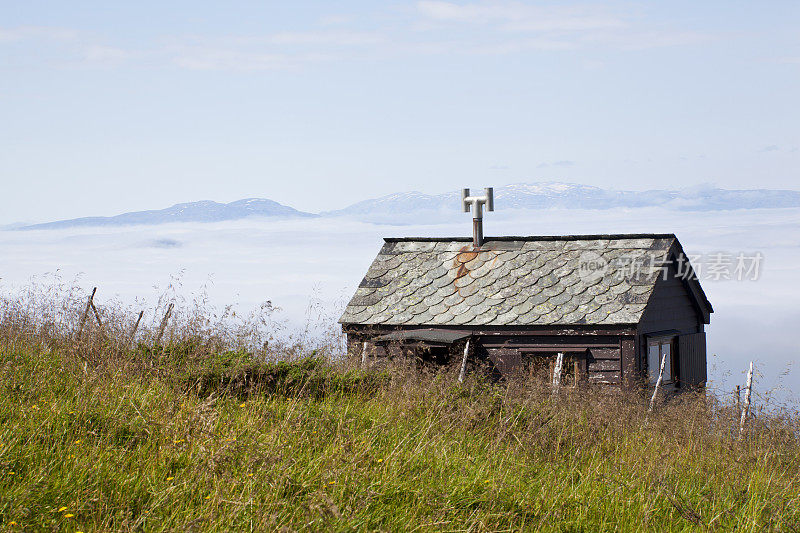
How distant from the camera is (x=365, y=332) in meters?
17.0

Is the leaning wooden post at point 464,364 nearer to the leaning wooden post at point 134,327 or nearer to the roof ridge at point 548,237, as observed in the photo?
the roof ridge at point 548,237

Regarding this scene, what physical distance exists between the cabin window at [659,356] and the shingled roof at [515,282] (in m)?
1.41

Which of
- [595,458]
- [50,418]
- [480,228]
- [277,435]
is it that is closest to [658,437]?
[595,458]

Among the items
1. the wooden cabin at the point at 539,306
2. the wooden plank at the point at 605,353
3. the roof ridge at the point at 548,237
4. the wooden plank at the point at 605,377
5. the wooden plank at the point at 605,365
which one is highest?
the roof ridge at the point at 548,237

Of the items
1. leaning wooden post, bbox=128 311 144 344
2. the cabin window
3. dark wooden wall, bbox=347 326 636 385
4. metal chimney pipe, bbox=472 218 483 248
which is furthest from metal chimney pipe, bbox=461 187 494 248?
leaning wooden post, bbox=128 311 144 344

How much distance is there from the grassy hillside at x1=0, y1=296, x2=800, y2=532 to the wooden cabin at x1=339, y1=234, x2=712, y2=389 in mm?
5918

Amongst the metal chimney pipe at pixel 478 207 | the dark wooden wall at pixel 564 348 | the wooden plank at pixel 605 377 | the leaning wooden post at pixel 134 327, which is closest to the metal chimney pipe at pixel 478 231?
the metal chimney pipe at pixel 478 207

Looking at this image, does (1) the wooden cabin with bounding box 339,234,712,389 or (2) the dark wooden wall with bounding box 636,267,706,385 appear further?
(2) the dark wooden wall with bounding box 636,267,706,385

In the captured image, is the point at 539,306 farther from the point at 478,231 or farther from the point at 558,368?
the point at 478,231

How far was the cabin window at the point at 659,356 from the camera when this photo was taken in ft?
53.0

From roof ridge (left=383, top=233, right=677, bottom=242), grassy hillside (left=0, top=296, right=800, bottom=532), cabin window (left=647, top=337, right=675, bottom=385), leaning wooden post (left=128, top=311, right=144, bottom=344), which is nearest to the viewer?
grassy hillside (left=0, top=296, right=800, bottom=532)

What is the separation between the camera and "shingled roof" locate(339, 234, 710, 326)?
52.3 ft

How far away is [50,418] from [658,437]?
634 centimetres

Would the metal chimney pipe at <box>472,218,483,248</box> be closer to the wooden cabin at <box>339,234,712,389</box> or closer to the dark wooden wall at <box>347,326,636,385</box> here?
the wooden cabin at <box>339,234,712,389</box>
